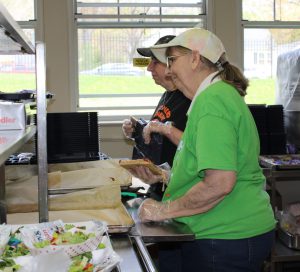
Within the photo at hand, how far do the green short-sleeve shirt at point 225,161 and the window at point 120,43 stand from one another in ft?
8.70

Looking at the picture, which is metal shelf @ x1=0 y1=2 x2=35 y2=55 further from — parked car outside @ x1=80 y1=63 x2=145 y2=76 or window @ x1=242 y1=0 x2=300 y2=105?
window @ x1=242 y1=0 x2=300 y2=105

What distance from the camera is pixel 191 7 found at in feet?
13.4

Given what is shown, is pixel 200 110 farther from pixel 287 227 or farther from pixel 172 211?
pixel 287 227

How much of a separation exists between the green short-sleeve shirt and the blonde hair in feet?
0.25

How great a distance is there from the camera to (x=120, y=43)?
401 centimetres

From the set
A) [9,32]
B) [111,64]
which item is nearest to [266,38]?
[111,64]

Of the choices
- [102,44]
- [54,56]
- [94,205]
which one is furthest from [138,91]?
[94,205]

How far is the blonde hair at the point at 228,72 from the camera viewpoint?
148 cm

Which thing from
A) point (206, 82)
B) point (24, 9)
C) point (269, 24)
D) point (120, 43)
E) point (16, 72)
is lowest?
point (206, 82)

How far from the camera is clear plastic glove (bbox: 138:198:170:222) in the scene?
4.80ft

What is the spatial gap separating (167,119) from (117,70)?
1959 millimetres

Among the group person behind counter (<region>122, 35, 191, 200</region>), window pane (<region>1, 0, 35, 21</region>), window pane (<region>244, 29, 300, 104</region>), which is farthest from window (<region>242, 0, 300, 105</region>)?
person behind counter (<region>122, 35, 191, 200</region>)

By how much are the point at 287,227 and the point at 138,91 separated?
179cm

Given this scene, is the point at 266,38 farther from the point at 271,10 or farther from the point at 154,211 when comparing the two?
the point at 154,211
